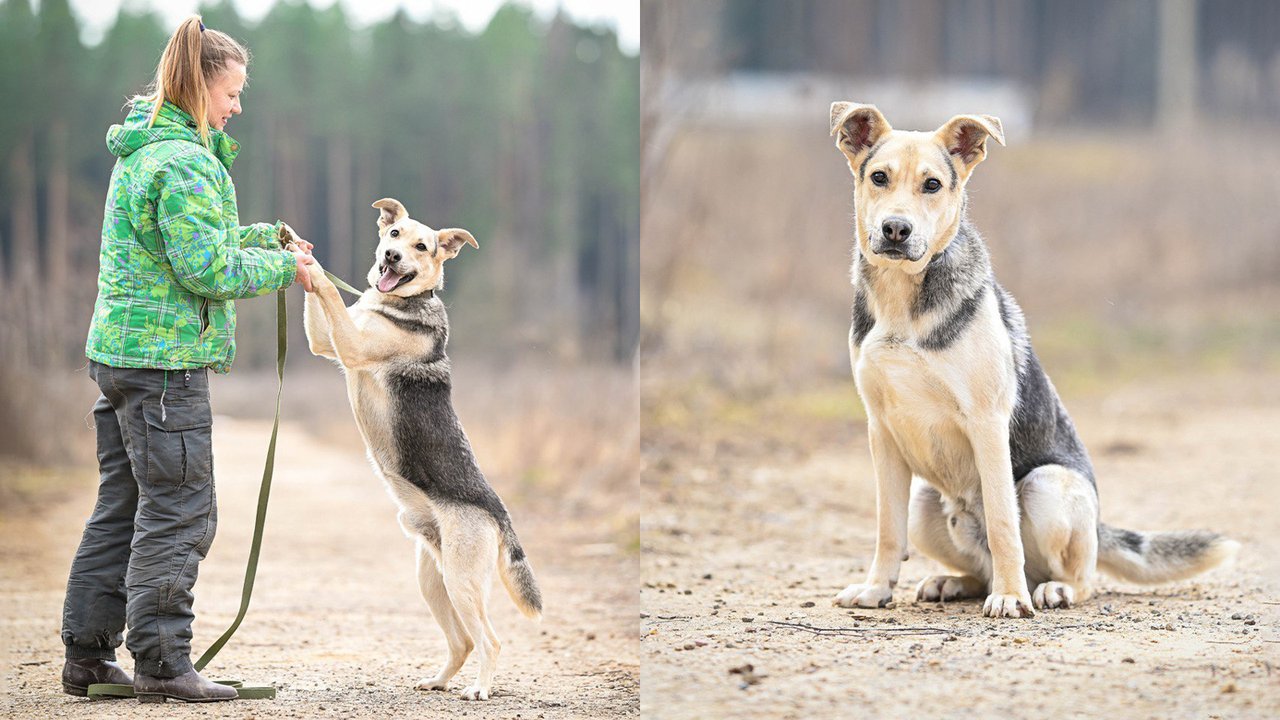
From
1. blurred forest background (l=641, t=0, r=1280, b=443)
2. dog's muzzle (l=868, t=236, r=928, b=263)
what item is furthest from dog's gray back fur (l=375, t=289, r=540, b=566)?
blurred forest background (l=641, t=0, r=1280, b=443)

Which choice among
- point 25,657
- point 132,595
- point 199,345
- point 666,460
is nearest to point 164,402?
point 199,345

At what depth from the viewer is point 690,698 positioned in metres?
3.72

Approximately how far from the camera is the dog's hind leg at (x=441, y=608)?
4.48 meters

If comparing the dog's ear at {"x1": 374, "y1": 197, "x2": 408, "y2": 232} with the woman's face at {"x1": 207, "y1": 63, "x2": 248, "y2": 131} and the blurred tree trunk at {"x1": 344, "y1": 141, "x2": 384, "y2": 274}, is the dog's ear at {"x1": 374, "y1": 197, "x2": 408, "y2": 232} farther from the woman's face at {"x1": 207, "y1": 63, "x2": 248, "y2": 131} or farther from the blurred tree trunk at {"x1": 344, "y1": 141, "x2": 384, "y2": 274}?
the blurred tree trunk at {"x1": 344, "y1": 141, "x2": 384, "y2": 274}

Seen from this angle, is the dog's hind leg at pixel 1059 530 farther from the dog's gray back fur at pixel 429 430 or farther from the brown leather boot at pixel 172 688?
the brown leather boot at pixel 172 688

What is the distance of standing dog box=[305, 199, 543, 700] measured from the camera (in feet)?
14.2

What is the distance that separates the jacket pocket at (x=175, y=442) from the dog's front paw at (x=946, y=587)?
9.15ft

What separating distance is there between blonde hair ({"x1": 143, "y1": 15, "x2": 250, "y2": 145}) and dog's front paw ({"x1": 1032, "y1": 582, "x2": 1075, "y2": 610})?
3448 millimetres

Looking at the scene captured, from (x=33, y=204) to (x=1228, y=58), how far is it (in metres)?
17.6

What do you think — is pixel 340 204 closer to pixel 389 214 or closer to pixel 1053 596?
pixel 389 214

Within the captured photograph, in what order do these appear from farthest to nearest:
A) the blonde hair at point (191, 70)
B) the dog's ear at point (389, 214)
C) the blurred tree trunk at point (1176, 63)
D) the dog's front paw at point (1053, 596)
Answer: the blurred tree trunk at point (1176, 63) → the dog's front paw at point (1053, 596) → the dog's ear at point (389, 214) → the blonde hair at point (191, 70)

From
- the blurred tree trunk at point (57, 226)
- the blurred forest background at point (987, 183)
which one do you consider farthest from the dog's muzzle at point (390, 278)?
the blurred tree trunk at point (57, 226)

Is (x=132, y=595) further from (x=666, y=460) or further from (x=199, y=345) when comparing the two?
(x=666, y=460)

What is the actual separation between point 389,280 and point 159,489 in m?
1.04
